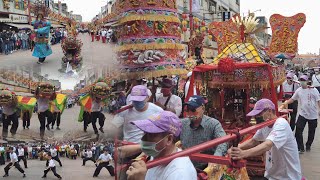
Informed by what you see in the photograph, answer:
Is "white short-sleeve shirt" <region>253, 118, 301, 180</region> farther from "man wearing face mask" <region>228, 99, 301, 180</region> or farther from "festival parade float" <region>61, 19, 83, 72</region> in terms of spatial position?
"festival parade float" <region>61, 19, 83, 72</region>

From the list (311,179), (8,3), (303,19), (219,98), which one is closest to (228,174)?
(8,3)

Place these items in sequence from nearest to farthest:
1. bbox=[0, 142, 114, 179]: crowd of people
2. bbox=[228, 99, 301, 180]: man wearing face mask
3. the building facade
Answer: the building facade → bbox=[0, 142, 114, 179]: crowd of people → bbox=[228, 99, 301, 180]: man wearing face mask

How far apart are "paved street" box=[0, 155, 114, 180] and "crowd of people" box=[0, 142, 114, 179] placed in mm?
16

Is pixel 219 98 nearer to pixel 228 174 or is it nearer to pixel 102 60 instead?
pixel 228 174

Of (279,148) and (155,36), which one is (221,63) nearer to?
(279,148)

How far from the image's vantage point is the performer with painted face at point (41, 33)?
5.57ft

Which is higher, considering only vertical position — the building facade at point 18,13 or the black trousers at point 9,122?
the building facade at point 18,13

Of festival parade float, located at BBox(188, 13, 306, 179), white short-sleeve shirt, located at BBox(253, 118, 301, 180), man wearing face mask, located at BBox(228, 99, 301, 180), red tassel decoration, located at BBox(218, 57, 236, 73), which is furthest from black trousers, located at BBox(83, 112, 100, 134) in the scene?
red tassel decoration, located at BBox(218, 57, 236, 73)

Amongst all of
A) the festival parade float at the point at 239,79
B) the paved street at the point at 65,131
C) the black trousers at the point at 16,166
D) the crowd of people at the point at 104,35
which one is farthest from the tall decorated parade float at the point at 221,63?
the black trousers at the point at 16,166

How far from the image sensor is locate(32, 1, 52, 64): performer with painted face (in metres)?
1.70

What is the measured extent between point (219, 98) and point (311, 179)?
8.80 feet

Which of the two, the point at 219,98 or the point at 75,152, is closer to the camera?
the point at 75,152

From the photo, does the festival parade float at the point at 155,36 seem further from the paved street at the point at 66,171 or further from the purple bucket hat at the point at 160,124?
the paved street at the point at 66,171

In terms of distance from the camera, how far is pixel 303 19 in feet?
38.5
